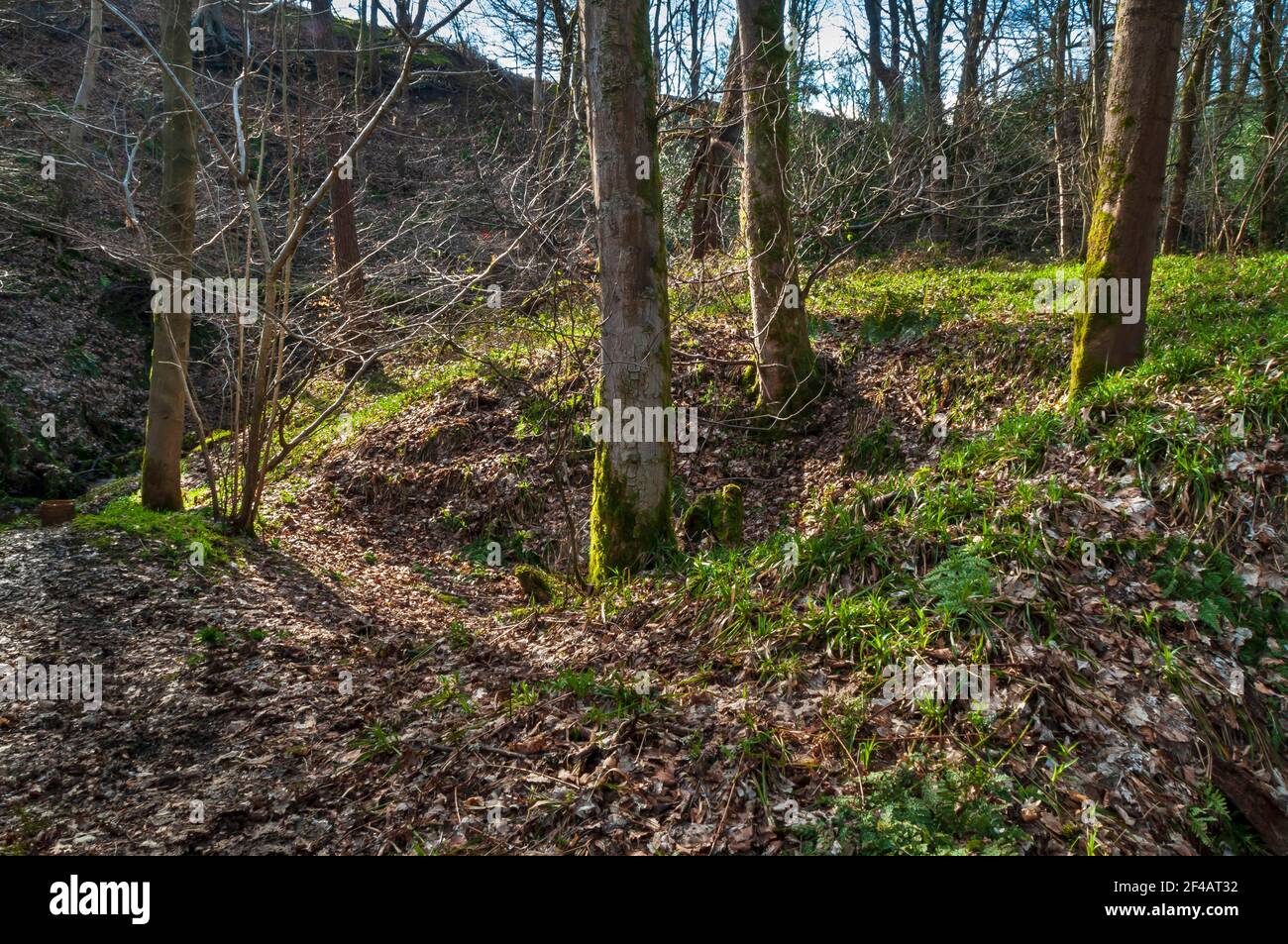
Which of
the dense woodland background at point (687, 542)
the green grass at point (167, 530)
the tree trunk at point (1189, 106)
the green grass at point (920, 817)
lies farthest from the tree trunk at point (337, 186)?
the tree trunk at point (1189, 106)

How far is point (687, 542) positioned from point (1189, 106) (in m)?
10.0

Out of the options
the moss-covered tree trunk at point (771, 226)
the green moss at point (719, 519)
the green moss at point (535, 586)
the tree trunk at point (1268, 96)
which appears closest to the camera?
the green moss at point (535, 586)

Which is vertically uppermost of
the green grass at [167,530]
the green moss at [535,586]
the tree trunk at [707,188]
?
the tree trunk at [707,188]

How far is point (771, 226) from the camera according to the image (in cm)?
786

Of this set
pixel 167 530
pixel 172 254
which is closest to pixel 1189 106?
pixel 172 254

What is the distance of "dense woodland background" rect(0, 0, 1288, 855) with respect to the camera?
3457 millimetres

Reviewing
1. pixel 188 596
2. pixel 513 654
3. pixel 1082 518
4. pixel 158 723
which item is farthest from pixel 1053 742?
pixel 188 596

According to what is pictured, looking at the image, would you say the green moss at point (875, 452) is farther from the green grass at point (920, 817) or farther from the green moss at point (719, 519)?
the green grass at point (920, 817)

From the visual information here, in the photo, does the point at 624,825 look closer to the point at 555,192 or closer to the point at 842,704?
the point at 842,704

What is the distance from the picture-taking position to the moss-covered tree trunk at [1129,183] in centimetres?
541

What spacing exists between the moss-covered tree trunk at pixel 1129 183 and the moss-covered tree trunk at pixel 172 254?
23.6ft

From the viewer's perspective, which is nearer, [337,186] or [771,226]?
[771,226]

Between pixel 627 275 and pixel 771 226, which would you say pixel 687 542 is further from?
pixel 771 226

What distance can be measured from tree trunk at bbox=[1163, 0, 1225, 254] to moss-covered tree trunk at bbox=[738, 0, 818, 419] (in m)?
5.70
